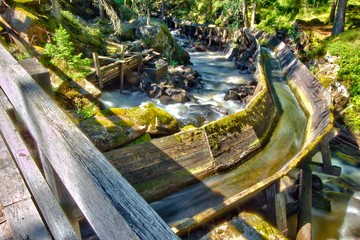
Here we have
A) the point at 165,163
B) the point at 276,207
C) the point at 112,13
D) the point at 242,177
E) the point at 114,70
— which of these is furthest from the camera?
the point at 112,13

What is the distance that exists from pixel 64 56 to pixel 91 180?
36.9 feet

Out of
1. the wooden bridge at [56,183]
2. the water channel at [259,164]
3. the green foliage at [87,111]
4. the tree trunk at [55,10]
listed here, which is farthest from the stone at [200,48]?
the wooden bridge at [56,183]

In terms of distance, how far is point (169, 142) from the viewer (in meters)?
8.31

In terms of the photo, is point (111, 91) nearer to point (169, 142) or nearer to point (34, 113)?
point (169, 142)

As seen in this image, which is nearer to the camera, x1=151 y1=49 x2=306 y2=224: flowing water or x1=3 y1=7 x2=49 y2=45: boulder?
x1=151 y1=49 x2=306 y2=224: flowing water

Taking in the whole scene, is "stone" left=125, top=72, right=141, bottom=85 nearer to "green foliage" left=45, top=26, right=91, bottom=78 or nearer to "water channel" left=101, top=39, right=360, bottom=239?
"water channel" left=101, top=39, right=360, bottom=239

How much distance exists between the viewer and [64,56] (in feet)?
36.7

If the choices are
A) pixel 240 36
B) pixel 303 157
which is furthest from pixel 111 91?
pixel 240 36

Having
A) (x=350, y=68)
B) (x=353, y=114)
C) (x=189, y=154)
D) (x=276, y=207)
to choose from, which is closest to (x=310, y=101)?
(x=353, y=114)

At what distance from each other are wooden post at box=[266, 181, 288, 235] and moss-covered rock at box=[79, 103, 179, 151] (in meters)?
4.07

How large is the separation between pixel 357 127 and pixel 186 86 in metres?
9.24

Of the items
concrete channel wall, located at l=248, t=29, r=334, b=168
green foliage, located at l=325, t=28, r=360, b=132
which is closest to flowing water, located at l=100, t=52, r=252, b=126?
concrete channel wall, located at l=248, t=29, r=334, b=168

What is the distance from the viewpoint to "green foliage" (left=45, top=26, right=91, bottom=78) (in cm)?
1102

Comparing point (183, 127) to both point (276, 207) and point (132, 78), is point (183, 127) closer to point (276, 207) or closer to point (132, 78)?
point (276, 207)
